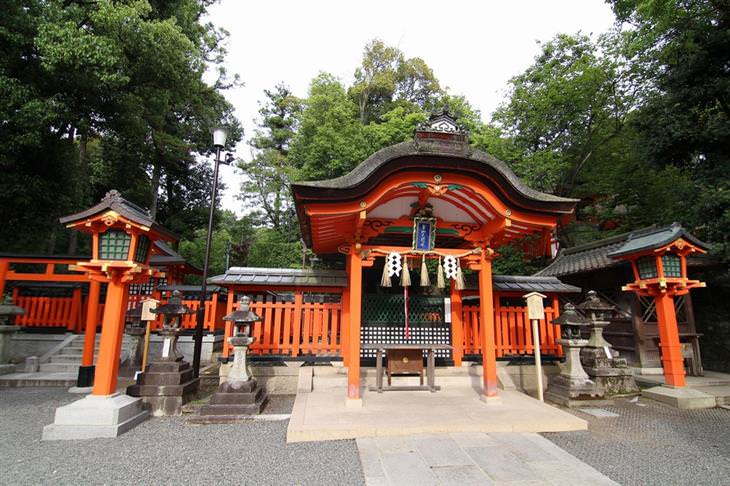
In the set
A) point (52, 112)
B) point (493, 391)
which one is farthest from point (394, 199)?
point (52, 112)

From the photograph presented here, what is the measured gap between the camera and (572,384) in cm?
653

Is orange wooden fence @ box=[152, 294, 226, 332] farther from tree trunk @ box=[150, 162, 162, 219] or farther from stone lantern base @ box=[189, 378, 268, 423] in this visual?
tree trunk @ box=[150, 162, 162, 219]

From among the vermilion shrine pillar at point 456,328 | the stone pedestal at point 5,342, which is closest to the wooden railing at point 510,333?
the vermilion shrine pillar at point 456,328

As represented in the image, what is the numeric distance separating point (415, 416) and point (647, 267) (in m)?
6.15

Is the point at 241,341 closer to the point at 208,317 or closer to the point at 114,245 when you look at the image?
the point at 114,245

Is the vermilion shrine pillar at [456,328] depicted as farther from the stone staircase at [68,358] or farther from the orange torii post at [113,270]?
the stone staircase at [68,358]

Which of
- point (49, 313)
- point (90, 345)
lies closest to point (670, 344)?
point (90, 345)

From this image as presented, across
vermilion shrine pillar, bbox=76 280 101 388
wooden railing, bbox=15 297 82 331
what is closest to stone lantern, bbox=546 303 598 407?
vermilion shrine pillar, bbox=76 280 101 388

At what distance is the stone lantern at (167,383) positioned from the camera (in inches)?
232

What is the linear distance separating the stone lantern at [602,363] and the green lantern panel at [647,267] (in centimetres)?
109

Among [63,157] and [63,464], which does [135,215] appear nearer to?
[63,464]

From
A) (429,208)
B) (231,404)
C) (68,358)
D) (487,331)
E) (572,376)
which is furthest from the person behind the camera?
(68,358)

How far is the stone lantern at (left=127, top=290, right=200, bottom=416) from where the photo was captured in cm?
588

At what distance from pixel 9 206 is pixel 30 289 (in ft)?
10.5
